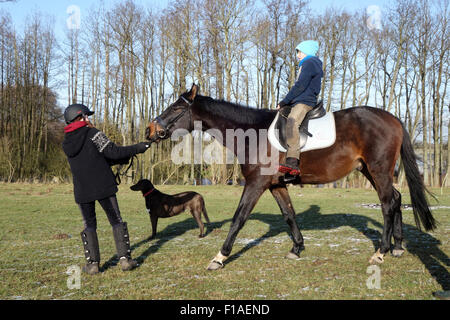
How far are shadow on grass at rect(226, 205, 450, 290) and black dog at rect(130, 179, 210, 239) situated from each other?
164 centimetres

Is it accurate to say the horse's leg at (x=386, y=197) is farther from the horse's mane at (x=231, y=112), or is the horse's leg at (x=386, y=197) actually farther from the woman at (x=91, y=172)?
the woman at (x=91, y=172)

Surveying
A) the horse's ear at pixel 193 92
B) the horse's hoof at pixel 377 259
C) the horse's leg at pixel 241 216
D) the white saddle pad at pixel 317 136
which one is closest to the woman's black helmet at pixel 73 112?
the horse's ear at pixel 193 92

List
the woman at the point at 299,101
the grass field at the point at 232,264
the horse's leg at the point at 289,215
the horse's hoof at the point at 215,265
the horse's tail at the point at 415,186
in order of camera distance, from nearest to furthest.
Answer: the grass field at the point at 232,264 → the horse's hoof at the point at 215,265 → the woman at the point at 299,101 → the horse's leg at the point at 289,215 → the horse's tail at the point at 415,186

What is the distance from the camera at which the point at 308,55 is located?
5641 millimetres

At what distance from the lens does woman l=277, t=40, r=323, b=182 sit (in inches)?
209

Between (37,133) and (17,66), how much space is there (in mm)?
6224

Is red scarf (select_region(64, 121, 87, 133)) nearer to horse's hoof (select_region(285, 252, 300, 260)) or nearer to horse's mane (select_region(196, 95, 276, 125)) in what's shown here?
horse's mane (select_region(196, 95, 276, 125))

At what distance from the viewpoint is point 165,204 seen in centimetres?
778

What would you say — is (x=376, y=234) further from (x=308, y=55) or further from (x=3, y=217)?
(x=3, y=217)

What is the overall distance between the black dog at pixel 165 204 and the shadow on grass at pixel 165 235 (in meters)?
0.36

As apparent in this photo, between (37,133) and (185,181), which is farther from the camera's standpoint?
(37,133)

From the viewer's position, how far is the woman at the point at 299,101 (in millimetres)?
5320

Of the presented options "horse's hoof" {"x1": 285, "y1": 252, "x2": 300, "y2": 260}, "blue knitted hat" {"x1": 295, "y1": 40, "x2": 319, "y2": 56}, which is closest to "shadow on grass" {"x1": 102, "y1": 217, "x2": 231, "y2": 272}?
"horse's hoof" {"x1": 285, "y1": 252, "x2": 300, "y2": 260}
